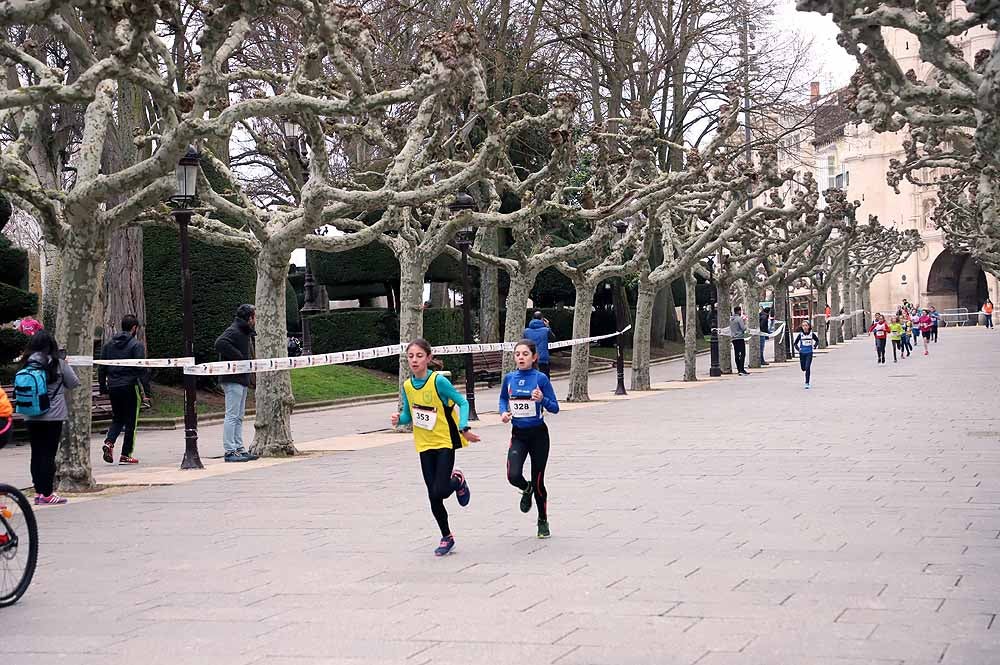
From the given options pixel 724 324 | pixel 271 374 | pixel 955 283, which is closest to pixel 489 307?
pixel 724 324

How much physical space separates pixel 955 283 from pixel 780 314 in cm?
6002

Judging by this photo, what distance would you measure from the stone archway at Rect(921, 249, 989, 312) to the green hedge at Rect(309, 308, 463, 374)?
75.5 m

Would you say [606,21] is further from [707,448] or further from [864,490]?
[864,490]

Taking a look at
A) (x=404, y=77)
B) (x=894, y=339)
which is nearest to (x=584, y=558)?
(x=404, y=77)

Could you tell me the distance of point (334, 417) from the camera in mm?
26344

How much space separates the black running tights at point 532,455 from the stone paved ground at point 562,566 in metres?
0.37

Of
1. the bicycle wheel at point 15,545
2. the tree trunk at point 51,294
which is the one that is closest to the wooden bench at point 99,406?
the tree trunk at point 51,294

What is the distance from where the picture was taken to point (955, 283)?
106 meters

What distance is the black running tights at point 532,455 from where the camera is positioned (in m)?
10.3

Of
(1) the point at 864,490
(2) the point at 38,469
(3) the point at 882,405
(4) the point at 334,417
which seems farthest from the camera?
(4) the point at 334,417

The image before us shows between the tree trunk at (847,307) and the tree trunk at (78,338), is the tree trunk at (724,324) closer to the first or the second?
the tree trunk at (78,338)

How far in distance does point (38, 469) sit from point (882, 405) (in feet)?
51.7

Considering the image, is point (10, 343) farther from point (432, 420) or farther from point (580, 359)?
point (432, 420)

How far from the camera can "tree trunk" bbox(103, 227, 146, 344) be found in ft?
82.9
